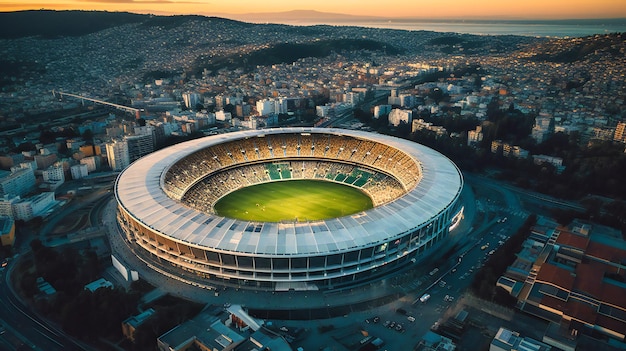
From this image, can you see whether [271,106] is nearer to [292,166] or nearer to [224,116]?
[224,116]

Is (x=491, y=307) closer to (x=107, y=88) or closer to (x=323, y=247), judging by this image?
(x=323, y=247)

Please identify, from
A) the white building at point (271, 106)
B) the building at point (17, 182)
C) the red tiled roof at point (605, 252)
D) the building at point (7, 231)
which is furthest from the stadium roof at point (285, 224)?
the white building at point (271, 106)

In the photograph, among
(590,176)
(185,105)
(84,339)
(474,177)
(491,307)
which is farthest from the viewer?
(185,105)

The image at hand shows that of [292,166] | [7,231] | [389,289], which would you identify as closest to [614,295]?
[389,289]

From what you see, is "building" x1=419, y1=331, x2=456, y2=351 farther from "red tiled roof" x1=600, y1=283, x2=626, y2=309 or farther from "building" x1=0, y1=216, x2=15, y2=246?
"building" x1=0, y1=216, x2=15, y2=246

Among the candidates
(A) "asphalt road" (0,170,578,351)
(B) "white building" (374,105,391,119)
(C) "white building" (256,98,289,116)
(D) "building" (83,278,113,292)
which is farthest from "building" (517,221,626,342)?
(C) "white building" (256,98,289,116)

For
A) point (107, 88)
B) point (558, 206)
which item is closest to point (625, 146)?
point (558, 206)
